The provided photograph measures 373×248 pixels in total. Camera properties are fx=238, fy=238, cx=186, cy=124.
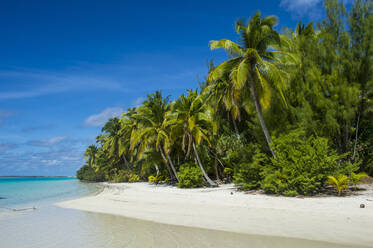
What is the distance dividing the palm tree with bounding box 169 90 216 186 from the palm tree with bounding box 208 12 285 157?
15.1ft

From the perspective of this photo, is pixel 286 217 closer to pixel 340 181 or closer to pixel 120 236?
pixel 340 181

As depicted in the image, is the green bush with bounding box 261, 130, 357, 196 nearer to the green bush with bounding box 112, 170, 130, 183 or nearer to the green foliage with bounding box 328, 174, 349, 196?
the green foliage with bounding box 328, 174, 349, 196

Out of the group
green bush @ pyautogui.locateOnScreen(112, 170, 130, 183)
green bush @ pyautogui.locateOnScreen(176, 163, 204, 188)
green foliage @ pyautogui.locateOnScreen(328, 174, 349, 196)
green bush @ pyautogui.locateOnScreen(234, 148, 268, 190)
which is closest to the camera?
green foliage @ pyautogui.locateOnScreen(328, 174, 349, 196)

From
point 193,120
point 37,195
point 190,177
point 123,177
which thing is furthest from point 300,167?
point 123,177

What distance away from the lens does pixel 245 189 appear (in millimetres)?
12922

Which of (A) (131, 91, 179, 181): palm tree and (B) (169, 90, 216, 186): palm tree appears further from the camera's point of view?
(A) (131, 91, 179, 181): palm tree

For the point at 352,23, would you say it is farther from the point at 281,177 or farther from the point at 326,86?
the point at 281,177

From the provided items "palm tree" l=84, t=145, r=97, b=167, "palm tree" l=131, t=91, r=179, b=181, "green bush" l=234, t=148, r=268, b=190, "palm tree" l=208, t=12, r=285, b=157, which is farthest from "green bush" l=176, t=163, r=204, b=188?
"palm tree" l=84, t=145, r=97, b=167

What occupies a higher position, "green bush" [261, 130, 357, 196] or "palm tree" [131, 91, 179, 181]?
"palm tree" [131, 91, 179, 181]

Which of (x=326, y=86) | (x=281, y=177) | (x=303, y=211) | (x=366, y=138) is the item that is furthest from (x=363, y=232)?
(x=366, y=138)

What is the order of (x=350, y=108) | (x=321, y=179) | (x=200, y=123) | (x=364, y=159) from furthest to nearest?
1. (x=200, y=123)
2. (x=364, y=159)
3. (x=350, y=108)
4. (x=321, y=179)

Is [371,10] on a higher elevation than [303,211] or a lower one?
higher

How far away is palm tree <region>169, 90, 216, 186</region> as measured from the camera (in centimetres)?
1703

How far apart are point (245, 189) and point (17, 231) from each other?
10098 mm
